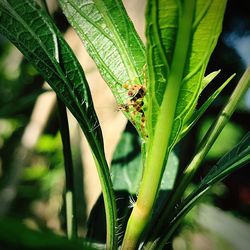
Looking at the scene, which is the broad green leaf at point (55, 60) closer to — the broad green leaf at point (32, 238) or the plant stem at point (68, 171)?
the plant stem at point (68, 171)

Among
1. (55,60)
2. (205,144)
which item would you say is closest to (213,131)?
(205,144)

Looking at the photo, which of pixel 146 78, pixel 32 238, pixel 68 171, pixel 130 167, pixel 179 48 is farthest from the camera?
pixel 130 167

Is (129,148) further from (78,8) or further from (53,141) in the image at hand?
(53,141)

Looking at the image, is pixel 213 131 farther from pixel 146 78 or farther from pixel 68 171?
pixel 68 171

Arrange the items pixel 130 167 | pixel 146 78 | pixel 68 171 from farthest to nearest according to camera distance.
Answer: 1. pixel 130 167
2. pixel 68 171
3. pixel 146 78

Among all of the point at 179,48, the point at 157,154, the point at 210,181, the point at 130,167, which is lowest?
the point at 130,167
